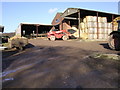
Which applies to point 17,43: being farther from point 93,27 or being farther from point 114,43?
point 93,27

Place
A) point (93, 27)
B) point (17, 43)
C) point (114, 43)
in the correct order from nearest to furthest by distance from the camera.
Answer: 1. point (114, 43)
2. point (17, 43)
3. point (93, 27)

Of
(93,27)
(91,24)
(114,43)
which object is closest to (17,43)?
(114,43)

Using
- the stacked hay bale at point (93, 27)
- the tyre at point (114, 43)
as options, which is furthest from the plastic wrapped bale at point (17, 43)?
the stacked hay bale at point (93, 27)

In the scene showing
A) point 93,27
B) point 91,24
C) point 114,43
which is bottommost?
point 114,43

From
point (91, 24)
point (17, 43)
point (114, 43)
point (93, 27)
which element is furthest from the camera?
point (93, 27)

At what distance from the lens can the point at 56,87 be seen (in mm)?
3043

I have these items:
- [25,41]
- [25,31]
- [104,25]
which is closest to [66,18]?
[104,25]

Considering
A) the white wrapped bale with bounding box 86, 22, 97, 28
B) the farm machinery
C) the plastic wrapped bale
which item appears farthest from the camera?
the white wrapped bale with bounding box 86, 22, 97, 28

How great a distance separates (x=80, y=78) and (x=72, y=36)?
1667 centimetres

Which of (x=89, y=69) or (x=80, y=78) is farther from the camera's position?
(x=89, y=69)

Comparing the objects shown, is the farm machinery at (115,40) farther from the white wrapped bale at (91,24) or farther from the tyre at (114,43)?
the white wrapped bale at (91,24)

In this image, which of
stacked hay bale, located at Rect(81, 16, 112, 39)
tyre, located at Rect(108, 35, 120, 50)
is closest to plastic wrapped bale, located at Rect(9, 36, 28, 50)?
tyre, located at Rect(108, 35, 120, 50)

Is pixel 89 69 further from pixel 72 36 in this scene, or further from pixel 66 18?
pixel 66 18

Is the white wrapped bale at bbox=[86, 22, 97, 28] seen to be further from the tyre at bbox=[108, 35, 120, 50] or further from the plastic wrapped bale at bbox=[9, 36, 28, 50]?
the plastic wrapped bale at bbox=[9, 36, 28, 50]
